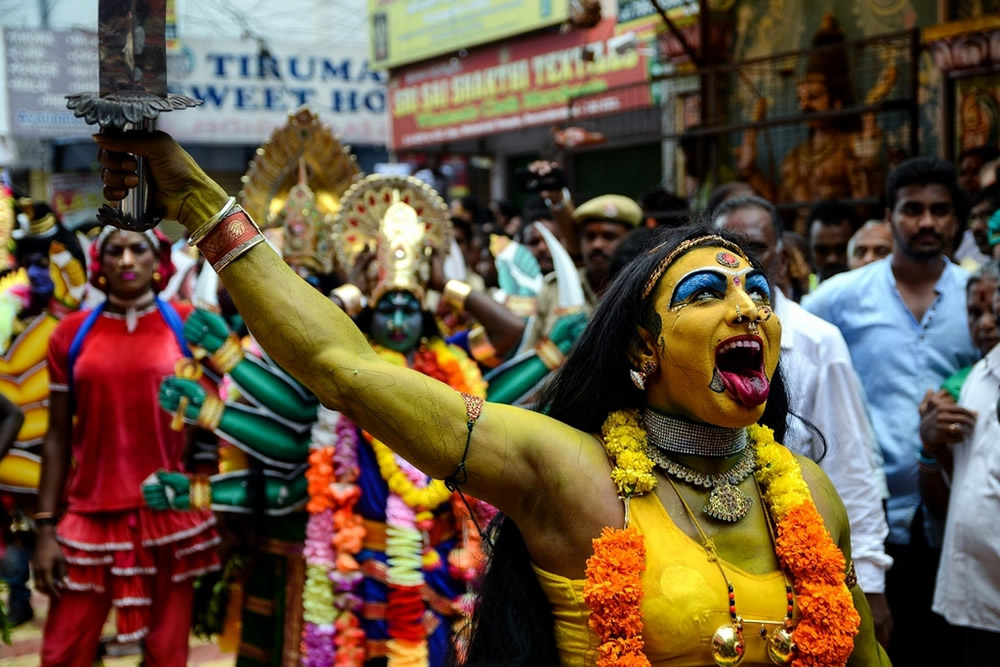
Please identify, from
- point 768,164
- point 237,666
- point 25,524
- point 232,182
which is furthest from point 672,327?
point 232,182

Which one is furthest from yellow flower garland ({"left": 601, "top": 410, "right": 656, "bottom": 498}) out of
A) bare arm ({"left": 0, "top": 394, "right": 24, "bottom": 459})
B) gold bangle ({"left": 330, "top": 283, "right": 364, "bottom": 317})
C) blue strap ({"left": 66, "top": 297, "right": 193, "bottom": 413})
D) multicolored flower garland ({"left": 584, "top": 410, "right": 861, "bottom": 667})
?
bare arm ({"left": 0, "top": 394, "right": 24, "bottom": 459})

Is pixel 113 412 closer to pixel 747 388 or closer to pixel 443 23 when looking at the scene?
pixel 747 388

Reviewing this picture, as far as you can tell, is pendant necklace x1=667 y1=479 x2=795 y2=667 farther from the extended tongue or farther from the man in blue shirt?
the man in blue shirt

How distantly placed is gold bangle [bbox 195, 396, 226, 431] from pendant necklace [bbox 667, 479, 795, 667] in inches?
103

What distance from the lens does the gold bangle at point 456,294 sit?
4906 mm

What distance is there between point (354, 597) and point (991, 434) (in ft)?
7.71

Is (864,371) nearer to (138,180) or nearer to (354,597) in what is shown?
(354,597)

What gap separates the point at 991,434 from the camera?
151 inches

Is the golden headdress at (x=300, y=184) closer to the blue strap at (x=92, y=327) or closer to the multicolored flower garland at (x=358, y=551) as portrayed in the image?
the blue strap at (x=92, y=327)

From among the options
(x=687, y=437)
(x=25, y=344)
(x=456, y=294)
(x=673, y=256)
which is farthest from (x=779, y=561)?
(x=25, y=344)

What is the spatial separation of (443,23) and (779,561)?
16.6 m

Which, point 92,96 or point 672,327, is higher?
A: point 92,96

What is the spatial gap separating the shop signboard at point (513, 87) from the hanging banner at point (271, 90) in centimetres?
57

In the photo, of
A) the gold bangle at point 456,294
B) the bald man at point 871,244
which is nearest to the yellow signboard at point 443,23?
the bald man at point 871,244
